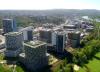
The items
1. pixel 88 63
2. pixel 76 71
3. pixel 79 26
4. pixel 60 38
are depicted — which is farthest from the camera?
pixel 79 26

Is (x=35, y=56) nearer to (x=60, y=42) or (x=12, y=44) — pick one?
(x=12, y=44)

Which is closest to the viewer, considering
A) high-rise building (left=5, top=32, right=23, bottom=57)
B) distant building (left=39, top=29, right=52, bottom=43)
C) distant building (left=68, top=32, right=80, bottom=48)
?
high-rise building (left=5, top=32, right=23, bottom=57)

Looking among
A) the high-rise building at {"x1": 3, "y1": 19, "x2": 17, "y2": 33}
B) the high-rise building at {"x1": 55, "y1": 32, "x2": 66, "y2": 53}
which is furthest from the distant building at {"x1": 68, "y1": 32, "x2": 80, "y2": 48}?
the high-rise building at {"x1": 3, "y1": 19, "x2": 17, "y2": 33}

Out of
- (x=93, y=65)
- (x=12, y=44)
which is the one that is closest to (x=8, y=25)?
(x=12, y=44)

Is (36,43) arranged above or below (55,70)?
above

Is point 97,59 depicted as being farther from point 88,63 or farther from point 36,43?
point 36,43

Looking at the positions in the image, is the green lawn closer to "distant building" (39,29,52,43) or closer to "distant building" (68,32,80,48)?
"distant building" (68,32,80,48)

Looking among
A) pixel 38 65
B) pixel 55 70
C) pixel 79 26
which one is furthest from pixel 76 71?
pixel 79 26

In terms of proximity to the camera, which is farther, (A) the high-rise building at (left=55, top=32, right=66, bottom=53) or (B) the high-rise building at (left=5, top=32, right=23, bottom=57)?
(A) the high-rise building at (left=55, top=32, right=66, bottom=53)
